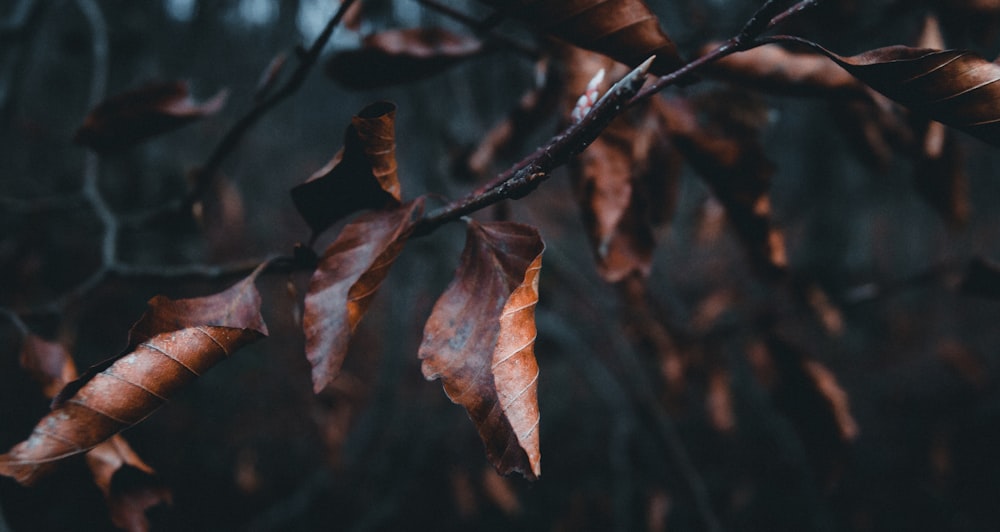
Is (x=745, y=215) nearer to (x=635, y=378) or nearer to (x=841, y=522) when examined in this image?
(x=635, y=378)

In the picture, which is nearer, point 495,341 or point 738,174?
point 495,341

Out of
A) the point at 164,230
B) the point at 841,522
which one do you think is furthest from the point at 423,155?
the point at 841,522

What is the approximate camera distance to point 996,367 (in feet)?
12.6

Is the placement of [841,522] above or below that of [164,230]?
below

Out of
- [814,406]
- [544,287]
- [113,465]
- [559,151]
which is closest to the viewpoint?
[559,151]

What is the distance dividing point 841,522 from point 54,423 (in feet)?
7.59

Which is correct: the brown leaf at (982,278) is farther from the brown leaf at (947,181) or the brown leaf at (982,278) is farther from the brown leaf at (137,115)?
the brown leaf at (137,115)

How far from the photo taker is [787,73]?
47 centimetres

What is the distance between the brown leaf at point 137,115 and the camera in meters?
0.50

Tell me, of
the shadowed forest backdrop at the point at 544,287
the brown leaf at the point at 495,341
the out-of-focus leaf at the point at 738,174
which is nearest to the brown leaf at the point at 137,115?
the shadowed forest backdrop at the point at 544,287

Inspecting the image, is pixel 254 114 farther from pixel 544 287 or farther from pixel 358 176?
pixel 544 287

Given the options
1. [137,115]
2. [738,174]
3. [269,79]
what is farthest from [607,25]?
[137,115]

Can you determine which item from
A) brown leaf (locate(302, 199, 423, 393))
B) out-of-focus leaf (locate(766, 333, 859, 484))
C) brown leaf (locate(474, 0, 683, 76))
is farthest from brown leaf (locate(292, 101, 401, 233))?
out-of-focus leaf (locate(766, 333, 859, 484))

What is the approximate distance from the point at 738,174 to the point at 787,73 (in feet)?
0.34
